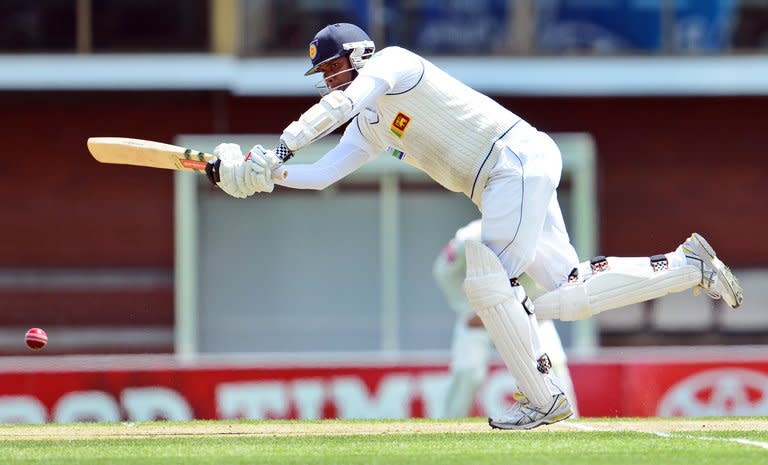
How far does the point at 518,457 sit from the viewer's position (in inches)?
227

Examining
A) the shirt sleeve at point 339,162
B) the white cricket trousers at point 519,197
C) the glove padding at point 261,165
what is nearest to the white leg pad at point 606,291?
the white cricket trousers at point 519,197

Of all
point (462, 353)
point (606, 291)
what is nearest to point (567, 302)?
point (606, 291)

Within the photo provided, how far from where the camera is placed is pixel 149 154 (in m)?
7.09

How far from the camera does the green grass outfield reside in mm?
5758

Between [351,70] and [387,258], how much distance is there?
370 inches

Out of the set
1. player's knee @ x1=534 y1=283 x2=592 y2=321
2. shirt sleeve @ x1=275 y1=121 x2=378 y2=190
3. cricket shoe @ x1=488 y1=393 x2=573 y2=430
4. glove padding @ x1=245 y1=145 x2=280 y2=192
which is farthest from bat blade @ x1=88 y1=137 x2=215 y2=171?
cricket shoe @ x1=488 y1=393 x2=573 y2=430

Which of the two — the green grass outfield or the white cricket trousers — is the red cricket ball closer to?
the green grass outfield

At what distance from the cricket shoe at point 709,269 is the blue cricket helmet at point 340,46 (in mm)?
1545

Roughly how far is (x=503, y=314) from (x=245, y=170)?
1157 mm

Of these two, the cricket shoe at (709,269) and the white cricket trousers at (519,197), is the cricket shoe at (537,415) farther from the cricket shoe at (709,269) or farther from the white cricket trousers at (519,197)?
the cricket shoe at (709,269)

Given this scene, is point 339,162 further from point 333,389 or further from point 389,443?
point 333,389

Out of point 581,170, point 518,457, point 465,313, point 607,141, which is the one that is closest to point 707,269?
point 518,457

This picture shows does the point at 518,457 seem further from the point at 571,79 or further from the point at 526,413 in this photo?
the point at 571,79

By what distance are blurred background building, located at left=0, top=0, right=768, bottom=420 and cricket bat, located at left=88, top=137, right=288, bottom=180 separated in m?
8.25
